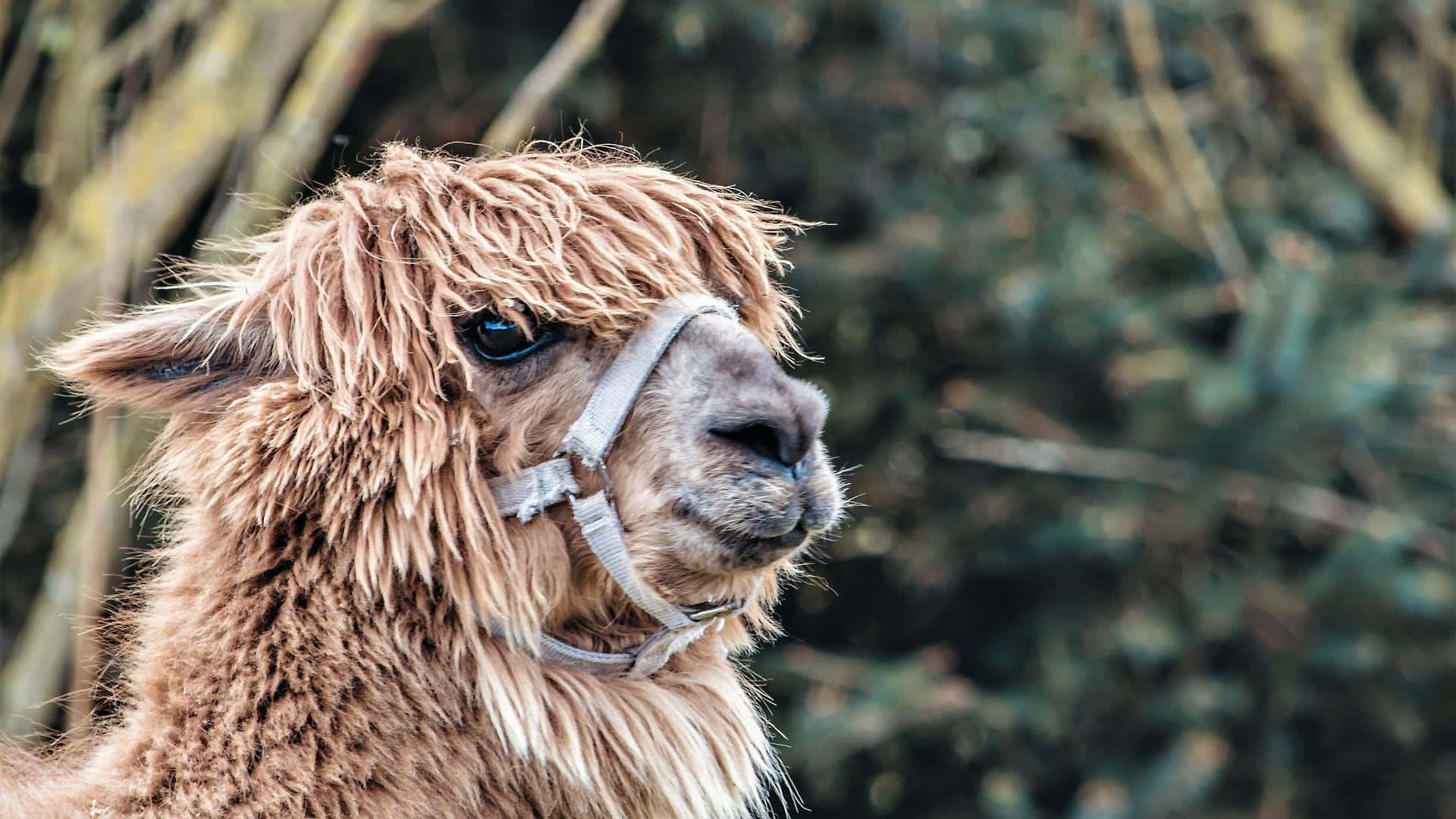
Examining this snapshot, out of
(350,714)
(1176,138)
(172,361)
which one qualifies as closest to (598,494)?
(350,714)

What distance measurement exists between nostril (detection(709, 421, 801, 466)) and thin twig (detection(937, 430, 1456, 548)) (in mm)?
5664

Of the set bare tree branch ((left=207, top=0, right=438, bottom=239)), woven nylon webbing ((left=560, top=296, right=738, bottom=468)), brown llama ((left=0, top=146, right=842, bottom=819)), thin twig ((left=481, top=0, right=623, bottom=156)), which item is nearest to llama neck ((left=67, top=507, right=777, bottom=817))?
brown llama ((left=0, top=146, right=842, bottom=819))

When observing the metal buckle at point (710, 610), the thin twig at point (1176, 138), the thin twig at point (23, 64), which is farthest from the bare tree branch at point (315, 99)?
the thin twig at point (1176, 138)

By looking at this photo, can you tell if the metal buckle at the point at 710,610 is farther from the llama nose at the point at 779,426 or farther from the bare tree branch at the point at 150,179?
the bare tree branch at the point at 150,179

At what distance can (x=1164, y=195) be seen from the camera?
9.33m

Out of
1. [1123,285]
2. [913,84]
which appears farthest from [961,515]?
[913,84]

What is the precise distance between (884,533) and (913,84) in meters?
2.51

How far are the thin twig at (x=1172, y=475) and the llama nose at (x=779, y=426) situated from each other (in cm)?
566

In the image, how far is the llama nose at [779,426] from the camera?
2.55 meters

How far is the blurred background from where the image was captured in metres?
7.39

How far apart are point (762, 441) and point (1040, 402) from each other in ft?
20.2

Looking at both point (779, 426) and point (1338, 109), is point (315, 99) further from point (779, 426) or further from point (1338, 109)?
point (1338, 109)

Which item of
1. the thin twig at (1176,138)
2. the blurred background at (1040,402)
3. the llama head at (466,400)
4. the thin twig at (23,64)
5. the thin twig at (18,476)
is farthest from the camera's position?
the thin twig at (1176,138)

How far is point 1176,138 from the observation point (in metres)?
9.20
